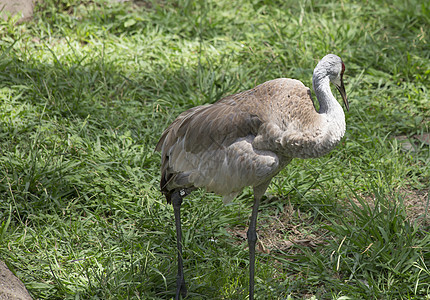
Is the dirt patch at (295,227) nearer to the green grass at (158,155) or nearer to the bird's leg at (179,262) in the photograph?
the green grass at (158,155)

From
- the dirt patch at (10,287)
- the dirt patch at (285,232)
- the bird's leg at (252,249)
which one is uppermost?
the dirt patch at (10,287)

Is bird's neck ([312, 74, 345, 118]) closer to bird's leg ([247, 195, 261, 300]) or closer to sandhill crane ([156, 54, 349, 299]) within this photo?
sandhill crane ([156, 54, 349, 299])

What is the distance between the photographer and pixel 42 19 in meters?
6.69

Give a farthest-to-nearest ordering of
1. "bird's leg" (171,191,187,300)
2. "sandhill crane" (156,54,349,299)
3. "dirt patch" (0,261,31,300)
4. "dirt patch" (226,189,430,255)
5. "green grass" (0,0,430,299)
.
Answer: "dirt patch" (226,189,430,255) < "green grass" (0,0,430,299) < "bird's leg" (171,191,187,300) < "sandhill crane" (156,54,349,299) < "dirt patch" (0,261,31,300)

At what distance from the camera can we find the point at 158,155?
5055 millimetres

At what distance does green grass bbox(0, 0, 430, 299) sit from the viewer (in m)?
3.96

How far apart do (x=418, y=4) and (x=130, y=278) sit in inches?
213

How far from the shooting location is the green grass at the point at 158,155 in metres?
3.96

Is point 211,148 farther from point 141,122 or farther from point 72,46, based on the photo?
point 72,46

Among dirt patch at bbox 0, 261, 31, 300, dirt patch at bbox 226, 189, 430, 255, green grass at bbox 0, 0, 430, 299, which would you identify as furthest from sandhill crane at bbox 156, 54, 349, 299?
dirt patch at bbox 0, 261, 31, 300

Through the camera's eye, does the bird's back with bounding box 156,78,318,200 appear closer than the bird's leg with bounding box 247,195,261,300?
Yes

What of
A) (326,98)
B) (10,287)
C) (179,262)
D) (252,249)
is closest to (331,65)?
(326,98)

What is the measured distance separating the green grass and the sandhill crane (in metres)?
0.54

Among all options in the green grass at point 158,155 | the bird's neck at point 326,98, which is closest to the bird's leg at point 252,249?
the green grass at point 158,155
